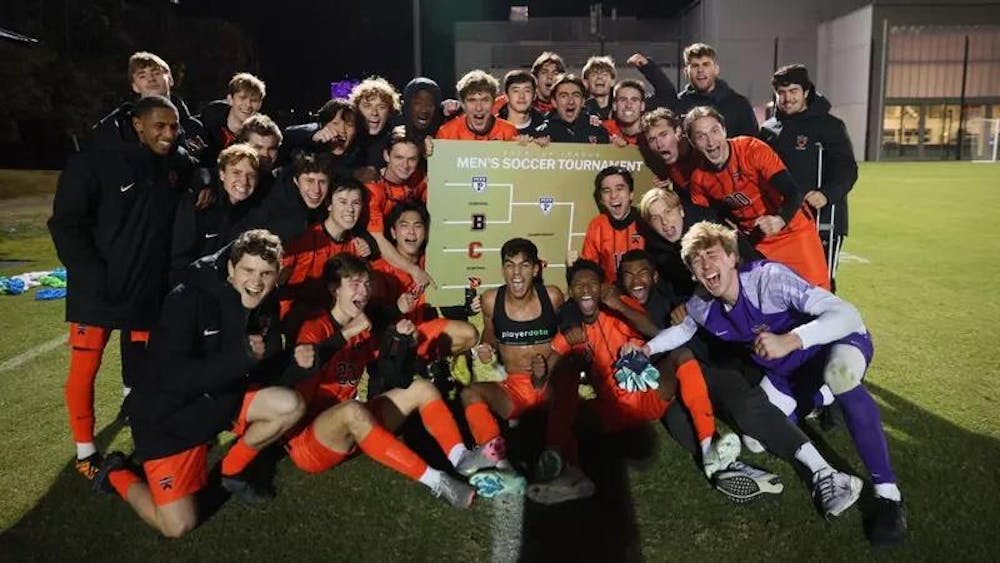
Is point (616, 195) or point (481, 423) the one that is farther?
point (616, 195)

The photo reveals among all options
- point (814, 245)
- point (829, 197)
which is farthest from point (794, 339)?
point (829, 197)

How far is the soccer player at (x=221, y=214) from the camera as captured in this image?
4043mm

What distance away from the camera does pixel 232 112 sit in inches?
211

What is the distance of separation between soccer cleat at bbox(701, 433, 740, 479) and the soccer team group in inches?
0.4

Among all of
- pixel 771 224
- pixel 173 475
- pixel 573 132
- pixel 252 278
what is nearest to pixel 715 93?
pixel 573 132

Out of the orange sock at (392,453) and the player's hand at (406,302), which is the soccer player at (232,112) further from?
the orange sock at (392,453)

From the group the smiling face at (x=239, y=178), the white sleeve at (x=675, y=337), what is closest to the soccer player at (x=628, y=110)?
the white sleeve at (x=675, y=337)

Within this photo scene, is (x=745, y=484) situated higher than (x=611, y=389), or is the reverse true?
(x=611, y=389)

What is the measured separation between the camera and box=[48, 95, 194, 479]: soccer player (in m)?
3.64

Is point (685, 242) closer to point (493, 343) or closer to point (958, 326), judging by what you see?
point (493, 343)

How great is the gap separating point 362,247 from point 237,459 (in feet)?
5.50

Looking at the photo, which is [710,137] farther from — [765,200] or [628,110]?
[628,110]

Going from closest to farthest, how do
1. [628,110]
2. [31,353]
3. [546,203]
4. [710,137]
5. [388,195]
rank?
[710,137], [388,195], [546,203], [628,110], [31,353]

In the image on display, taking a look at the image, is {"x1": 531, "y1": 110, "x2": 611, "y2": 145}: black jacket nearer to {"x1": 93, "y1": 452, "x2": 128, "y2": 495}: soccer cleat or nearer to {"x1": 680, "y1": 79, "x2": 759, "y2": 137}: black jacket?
{"x1": 680, "y1": 79, "x2": 759, "y2": 137}: black jacket
